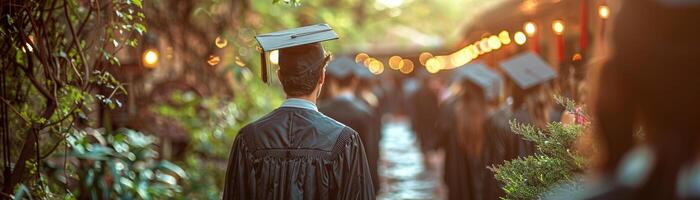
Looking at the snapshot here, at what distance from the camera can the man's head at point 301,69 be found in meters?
4.08

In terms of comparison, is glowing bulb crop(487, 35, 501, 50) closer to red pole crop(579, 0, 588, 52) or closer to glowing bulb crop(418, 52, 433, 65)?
red pole crop(579, 0, 588, 52)

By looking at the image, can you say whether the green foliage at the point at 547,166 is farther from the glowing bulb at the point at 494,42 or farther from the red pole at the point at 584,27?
the glowing bulb at the point at 494,42

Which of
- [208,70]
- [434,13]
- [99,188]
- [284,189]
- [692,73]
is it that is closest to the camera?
[692,73]

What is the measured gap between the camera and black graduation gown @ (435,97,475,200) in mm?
9836

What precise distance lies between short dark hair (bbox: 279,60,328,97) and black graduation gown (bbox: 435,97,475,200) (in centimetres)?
584

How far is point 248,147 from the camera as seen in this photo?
401cm

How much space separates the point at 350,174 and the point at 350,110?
4.63 meters

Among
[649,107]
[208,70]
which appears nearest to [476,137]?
[208,70]

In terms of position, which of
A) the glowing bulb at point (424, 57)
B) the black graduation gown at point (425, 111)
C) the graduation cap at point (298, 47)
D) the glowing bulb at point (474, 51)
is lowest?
the graduation cap at point (298, 47)

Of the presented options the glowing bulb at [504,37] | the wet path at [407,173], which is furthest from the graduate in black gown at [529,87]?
the glowing bulb at [504,37]

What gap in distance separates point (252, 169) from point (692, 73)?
7.19 ft

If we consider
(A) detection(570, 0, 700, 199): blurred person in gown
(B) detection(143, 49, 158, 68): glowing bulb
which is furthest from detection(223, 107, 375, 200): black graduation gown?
(B) detection(143, 49, 158, 68): glowing bulb

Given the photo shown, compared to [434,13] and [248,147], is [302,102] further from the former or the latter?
[434,13]

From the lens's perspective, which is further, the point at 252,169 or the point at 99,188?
the point at 99,188
